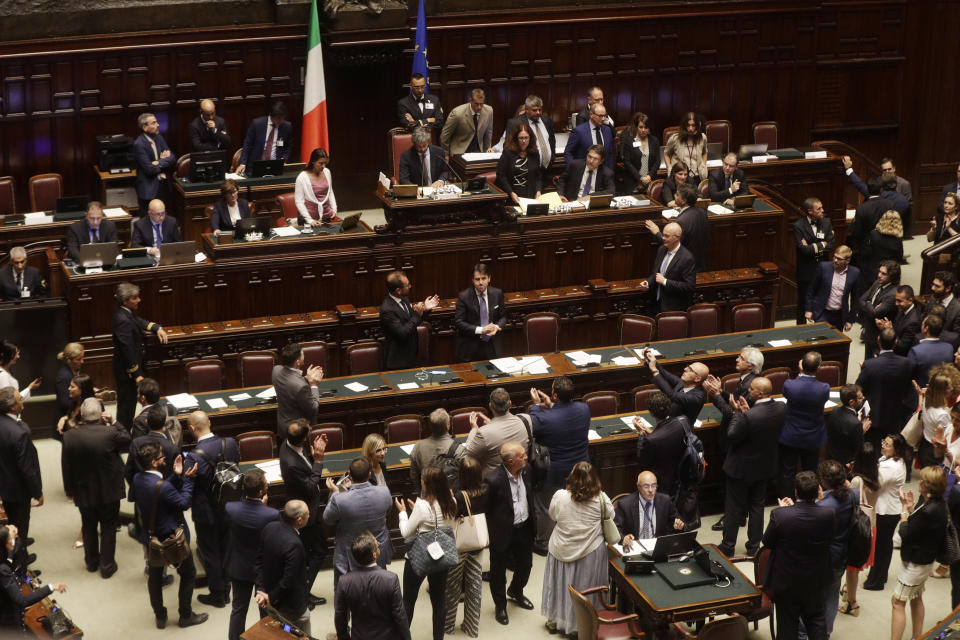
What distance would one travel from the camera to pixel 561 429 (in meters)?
9.75

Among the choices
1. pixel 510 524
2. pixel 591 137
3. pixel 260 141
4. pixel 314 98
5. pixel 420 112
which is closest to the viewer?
pixel 510 524

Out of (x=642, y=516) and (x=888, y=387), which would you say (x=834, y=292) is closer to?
(x=888, y=387)

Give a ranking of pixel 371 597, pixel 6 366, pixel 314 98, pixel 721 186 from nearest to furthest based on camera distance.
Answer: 1. pixel 371 597
2. pixel 6 366
3. pixel 721 186
4. pixel 314 98

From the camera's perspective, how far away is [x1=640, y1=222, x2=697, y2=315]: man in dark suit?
1262 centimetres

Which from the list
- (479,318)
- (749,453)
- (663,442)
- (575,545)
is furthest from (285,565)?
(479,318)

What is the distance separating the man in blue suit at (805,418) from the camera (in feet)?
33.1

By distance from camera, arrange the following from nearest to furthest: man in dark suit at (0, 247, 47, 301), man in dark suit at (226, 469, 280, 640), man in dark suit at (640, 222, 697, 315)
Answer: man in dark suit at (226, 469, 280, 640)
man in dark suit at (0, 247, 47, 301)
man in dark suit at (640, 222, 697, 315)

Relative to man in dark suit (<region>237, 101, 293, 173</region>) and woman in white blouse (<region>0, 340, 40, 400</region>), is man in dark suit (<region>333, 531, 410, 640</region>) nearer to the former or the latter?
woman in white blouse (<region>0, 340, 40, 400</region>)

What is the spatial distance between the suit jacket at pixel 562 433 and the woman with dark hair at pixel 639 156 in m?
5.53

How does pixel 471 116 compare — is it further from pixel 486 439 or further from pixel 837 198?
pixel 486 439

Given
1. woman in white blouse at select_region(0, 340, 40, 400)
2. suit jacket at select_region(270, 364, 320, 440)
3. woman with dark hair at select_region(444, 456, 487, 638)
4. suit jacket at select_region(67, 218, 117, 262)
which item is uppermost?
suit jacket at select_region(67, 218, 117, 262)

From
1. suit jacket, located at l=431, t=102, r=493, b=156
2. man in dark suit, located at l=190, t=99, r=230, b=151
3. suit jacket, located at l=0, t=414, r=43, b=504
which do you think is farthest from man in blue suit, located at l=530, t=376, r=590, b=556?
man in dark suit, located at l=190, t=99, r=230, b=151

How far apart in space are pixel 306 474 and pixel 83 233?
17.7 ft

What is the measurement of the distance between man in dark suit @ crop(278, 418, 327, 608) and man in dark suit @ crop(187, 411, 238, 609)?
1.55 ft
